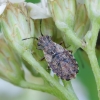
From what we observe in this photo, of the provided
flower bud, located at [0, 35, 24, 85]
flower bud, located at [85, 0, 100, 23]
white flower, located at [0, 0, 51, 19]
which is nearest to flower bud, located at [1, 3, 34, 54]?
white flower, located at [0, 0, 51, 19]

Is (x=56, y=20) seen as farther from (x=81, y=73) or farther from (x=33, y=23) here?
(x=81, y=73)

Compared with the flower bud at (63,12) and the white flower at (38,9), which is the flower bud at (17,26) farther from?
the flower bud at (63,12)

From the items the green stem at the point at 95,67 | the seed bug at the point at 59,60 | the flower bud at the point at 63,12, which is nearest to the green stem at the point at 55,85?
the seed bug at the point at 59,60

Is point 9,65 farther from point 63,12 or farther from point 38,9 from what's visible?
point 63,12

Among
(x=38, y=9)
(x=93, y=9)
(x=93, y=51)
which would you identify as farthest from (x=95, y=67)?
(x=38, y=9)

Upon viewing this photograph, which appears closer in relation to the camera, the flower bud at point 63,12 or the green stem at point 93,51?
the green stem at point 93,51

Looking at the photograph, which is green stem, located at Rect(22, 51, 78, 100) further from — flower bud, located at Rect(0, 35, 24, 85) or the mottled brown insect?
flower bud, located at Rect(0, 35, 24, 85)

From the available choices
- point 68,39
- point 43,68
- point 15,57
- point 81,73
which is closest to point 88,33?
point 68,39
